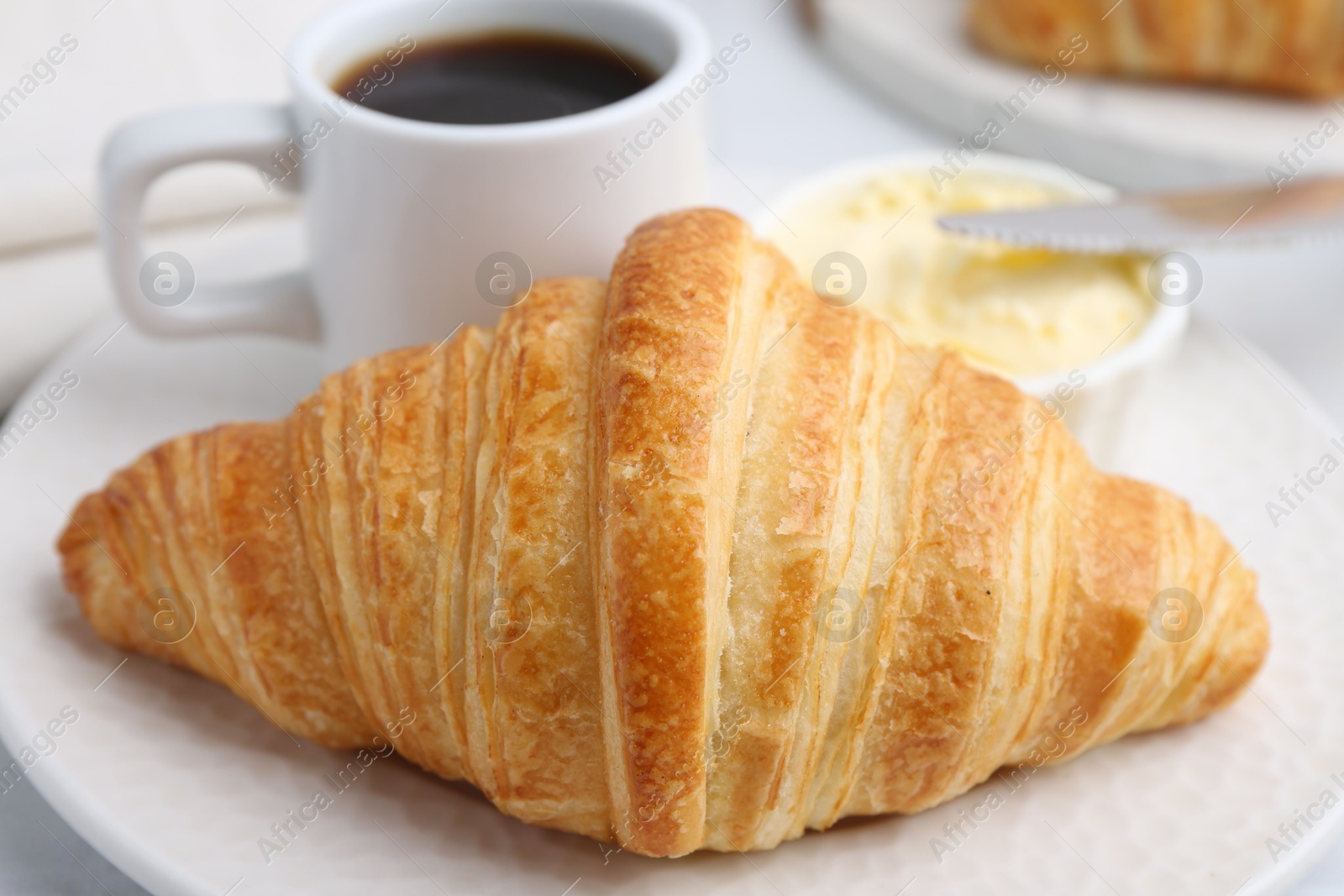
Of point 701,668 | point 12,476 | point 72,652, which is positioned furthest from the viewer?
point 12,476

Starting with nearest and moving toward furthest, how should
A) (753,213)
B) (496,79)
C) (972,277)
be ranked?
(496,79) → (972,277) → (753,213)

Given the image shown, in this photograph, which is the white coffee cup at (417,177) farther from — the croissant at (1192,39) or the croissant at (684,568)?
the croissant at (1192,39)

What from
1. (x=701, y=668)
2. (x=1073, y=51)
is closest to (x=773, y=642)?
(x=701, y=668)

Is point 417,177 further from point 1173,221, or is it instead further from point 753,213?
point 1173,221

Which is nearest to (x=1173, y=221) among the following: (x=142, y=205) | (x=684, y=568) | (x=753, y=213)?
(x=753, y=213)

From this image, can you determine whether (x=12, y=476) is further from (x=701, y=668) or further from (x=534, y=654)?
(x=701, y=668)
